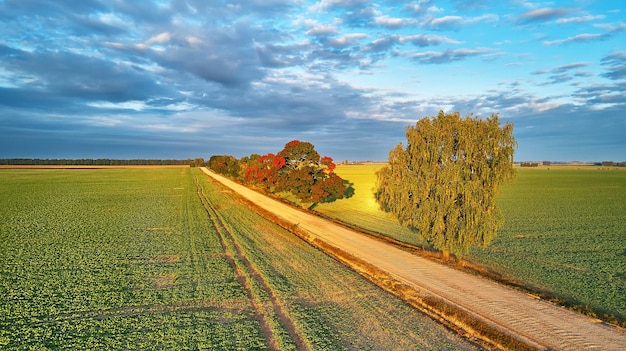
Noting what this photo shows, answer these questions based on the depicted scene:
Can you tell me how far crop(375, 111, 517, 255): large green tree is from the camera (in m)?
16.9

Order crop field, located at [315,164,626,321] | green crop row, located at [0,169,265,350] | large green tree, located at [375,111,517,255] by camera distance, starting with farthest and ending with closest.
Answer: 1. large green tree, located at [375,111,517,255]
2. crop field, located at [315,164,626,321]
3. green crop row, located at [0,169,265,350]

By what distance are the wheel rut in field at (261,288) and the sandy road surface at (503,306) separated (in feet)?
17.7

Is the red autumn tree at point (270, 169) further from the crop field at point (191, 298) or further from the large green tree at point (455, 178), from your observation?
the large green tree at point (455, 178)

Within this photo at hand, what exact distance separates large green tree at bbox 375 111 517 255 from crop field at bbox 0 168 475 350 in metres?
4.99

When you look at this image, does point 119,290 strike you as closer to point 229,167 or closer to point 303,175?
point 303,175

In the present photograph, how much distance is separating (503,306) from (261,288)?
8343 mm

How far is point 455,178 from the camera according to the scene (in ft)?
56.2

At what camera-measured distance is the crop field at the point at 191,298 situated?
990 centimetres

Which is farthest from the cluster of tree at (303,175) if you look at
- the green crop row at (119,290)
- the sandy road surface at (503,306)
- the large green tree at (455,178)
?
the large green tree at (455,178)

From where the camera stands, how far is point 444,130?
698 inches

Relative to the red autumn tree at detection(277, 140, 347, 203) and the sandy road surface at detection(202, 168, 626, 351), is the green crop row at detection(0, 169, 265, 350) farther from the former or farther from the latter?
the red autumn tree at detection(277, 140, 347, 203)

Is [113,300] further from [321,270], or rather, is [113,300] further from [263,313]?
[321,270]

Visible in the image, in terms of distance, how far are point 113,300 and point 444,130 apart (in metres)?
15.4

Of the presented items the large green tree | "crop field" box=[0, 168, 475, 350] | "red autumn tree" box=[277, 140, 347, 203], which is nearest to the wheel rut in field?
"crop field" box=[0, 168, 475, 350]
